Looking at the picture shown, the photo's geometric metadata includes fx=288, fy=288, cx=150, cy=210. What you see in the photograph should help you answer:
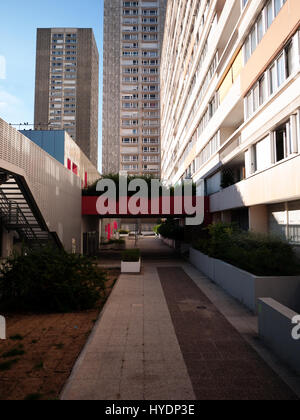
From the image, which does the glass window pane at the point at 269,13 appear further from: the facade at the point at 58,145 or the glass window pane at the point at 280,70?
the facade at the point at 58,145

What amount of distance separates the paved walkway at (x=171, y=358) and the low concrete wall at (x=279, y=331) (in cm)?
39

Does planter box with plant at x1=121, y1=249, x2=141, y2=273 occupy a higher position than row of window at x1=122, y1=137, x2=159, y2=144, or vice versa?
row of window at x1=122, y1=137, x2=159, y2=144

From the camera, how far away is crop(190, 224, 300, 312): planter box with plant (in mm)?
7906

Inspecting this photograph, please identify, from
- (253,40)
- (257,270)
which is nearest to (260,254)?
(257,270)

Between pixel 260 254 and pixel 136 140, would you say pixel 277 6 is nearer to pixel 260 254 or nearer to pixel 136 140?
pixel 260 254

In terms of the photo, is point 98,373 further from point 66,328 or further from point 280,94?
point 280,94

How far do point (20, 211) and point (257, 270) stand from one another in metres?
10.9

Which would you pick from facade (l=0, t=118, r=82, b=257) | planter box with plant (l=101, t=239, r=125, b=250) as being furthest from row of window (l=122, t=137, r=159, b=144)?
facade (l=0, t=118, r=82, b=257)

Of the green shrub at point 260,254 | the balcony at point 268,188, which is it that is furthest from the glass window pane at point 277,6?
the green shrub at point 260,254

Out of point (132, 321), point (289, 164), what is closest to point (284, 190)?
point (289, 164)

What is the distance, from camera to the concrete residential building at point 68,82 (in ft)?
329
